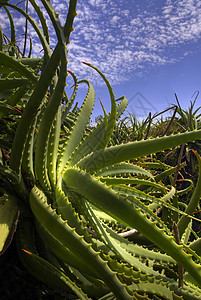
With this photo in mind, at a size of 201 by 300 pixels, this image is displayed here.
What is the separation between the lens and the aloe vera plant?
43 centimetres

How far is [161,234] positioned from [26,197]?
323 millimetres

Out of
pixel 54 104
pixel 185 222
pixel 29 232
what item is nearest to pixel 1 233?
pixel 29 232

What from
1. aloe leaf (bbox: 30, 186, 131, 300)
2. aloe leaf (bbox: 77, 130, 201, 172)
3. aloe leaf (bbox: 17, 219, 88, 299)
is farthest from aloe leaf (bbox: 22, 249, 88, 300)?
aloe leaf (bbox: 77, 130, 201, 172)

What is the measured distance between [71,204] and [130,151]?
0.21 m

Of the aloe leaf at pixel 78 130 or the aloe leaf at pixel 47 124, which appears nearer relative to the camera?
the aloe leaf at pixel 47 124

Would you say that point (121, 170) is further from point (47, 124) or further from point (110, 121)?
point (47, 124)

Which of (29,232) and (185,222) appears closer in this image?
(29,232)

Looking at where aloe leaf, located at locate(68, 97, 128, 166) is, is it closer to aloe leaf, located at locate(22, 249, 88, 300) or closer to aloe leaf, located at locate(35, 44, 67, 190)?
aloe leaf, located at locate(35, 44, 67, 190)

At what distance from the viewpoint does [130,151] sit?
620 millimetres

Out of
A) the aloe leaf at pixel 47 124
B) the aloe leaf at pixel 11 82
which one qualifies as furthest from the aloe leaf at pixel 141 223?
the aloe leaf at pixel 11 82

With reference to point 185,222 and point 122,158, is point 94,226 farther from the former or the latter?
point 185,222

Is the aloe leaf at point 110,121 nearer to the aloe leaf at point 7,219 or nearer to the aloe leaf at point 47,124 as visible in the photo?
the aloe leaf at point 47,124

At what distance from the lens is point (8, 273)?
0.54 metres

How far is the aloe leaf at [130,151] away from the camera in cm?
62
